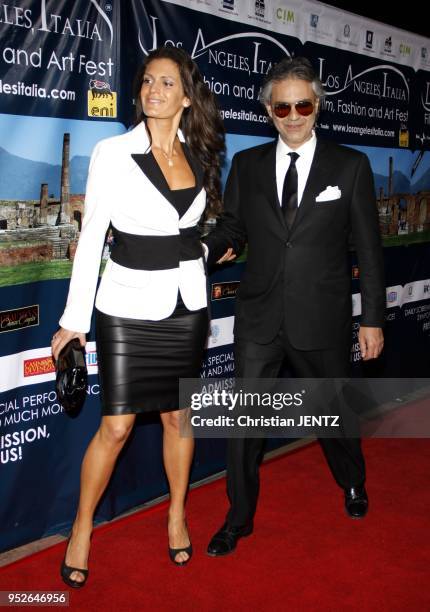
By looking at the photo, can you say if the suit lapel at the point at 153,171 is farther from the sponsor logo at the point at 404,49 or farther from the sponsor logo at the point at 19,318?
the sponsor logo at the point at 404,49

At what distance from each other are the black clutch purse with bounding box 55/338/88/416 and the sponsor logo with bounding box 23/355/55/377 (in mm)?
590

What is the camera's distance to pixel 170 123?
2986 millimetres

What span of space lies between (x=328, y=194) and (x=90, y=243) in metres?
1.02

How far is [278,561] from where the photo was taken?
3230mm

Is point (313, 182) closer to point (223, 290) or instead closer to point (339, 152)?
point (339, 152)

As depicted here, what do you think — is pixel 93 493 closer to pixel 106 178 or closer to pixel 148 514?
pixel 148 514

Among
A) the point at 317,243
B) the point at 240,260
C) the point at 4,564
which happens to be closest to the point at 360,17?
the point at 240,260

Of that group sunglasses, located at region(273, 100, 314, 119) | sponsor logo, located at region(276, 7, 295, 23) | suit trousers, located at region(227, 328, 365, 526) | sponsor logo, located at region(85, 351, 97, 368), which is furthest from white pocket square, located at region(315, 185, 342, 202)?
sponsor logo, located at region(276, 7, 295, 23)

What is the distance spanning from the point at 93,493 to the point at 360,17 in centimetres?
Answer: 349

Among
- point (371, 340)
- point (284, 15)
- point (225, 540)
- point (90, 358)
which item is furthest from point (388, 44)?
point (225, 540)

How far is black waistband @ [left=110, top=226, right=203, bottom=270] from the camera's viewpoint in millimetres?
2867

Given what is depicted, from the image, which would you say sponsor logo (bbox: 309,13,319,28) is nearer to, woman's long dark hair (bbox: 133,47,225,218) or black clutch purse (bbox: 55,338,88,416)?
woman's long dark hair (bbox: 133,47,225,218)

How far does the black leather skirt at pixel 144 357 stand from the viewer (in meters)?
2.92

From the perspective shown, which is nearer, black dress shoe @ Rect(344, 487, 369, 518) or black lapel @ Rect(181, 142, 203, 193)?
black lapel @ Rect(181, 142, 203, 193)
